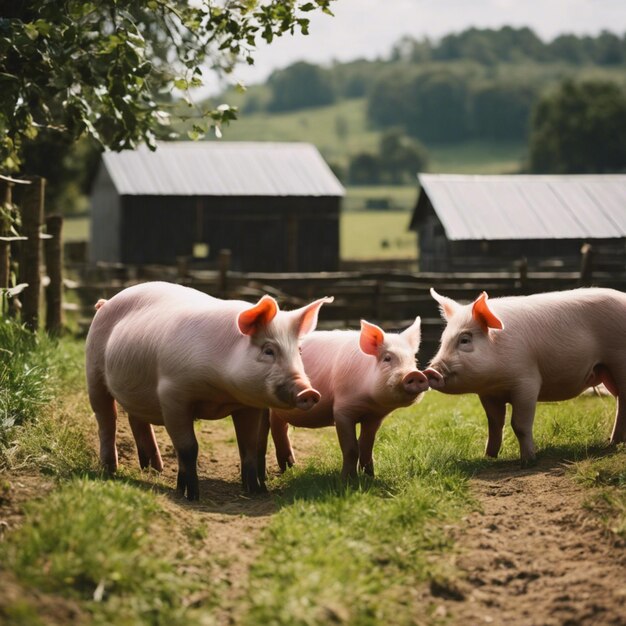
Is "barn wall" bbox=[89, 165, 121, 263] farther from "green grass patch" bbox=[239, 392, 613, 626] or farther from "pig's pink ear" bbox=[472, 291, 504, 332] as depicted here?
"pig's pink ear" bbox=[472, 291, 504, 332]

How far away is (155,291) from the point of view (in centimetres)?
678

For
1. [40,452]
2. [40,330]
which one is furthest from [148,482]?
[40,330]

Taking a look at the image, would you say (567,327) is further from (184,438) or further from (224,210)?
(224,210)

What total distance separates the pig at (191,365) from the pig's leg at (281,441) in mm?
874

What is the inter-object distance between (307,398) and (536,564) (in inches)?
59.3

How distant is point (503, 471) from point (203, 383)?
2060 millimetres

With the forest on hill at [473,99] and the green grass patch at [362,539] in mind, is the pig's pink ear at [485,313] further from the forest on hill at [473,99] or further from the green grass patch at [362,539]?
the forest on hill at [473,99]

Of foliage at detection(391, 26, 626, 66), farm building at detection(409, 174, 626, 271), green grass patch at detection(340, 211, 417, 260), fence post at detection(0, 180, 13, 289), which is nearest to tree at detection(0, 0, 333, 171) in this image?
fence post at detection(0, 180, 13, 289)

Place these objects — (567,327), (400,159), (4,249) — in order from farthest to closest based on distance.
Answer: (400,159)
(4,249)
(567,327)

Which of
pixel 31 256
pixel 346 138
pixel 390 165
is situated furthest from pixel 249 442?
pixel 346 138

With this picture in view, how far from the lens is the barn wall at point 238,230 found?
2692 centimetres

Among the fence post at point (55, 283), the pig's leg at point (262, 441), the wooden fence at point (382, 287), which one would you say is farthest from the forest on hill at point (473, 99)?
the pig's leg at point (262, 441)

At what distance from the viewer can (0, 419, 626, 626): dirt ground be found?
4133 millimetres

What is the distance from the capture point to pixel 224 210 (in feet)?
88.4
